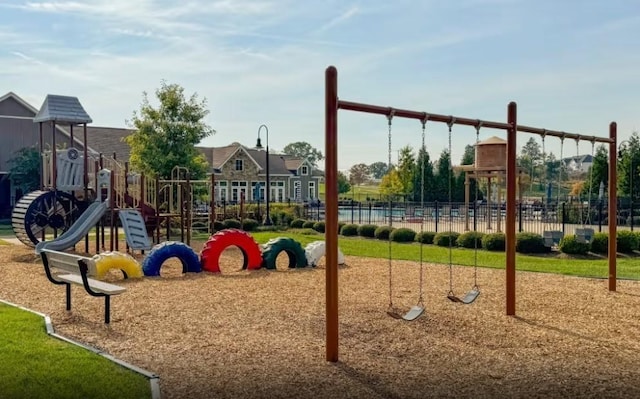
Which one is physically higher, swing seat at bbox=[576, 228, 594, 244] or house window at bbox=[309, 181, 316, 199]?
house window at bbox=[309, 181, 316, 199]

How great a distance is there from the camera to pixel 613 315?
8648mm

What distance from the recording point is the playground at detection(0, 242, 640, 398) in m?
5.52

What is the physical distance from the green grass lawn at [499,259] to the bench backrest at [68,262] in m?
9.09

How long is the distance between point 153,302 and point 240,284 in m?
2.18

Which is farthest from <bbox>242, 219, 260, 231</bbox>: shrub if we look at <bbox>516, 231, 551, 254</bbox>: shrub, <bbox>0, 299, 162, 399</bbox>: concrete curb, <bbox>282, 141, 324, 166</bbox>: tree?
<bbox>282, 141, 324, 166</bbox>: tree

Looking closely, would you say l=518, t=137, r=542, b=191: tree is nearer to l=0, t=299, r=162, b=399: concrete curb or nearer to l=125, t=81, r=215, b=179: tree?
l=0, t=299, r=162, b=399: concrete curb

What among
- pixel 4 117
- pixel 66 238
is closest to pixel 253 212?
pixel 66 238

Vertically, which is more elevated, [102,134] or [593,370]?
[102,134]

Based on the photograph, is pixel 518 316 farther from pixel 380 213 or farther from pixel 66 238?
pixel 380 213

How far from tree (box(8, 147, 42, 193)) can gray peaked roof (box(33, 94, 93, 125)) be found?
59.1 ft

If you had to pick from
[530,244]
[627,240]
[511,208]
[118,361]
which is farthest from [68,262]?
[627,240]

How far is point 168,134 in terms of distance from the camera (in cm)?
2892

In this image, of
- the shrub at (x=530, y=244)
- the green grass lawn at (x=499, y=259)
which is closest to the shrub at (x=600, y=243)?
the green grass lawn at (x=499, y=259)

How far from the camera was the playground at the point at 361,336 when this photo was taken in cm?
552
